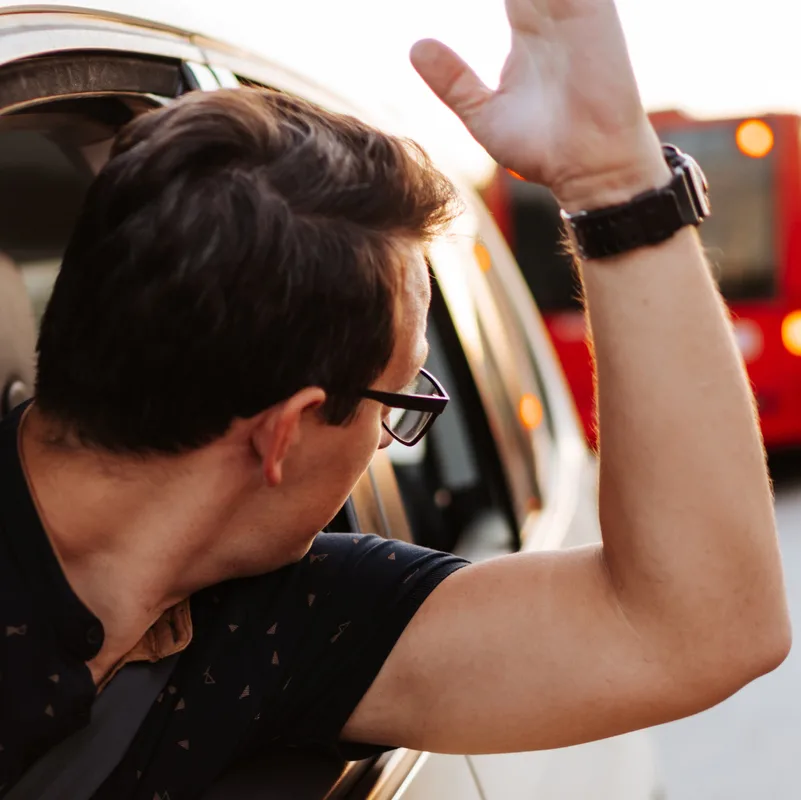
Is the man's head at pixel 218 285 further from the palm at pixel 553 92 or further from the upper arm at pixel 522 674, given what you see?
the upper arm at pixel 522 674

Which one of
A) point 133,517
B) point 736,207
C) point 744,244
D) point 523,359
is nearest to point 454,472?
point 523,359

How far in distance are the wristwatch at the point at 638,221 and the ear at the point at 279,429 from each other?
38 centimetres

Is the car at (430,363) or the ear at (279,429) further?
the car at (430,363)

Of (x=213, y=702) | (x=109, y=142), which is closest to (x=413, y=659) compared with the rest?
(x=213, y=702)

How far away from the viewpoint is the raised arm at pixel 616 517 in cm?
153

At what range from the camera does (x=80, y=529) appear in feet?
4.79

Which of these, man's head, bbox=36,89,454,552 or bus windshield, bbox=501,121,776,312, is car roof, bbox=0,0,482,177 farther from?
bus windshield, bbox=501,121,776,312

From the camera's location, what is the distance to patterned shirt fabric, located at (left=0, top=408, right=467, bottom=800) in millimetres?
1369

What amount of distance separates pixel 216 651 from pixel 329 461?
0.92 feet

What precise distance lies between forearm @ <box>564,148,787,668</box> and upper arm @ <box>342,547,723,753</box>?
0.07 metres

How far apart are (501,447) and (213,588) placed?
1380 millimetres

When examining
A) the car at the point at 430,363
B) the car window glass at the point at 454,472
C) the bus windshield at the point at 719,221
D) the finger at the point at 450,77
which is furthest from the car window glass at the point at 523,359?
the bus windshield at the point at 719,221

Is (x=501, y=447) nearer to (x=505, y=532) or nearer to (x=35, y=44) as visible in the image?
(x=505, y=532)

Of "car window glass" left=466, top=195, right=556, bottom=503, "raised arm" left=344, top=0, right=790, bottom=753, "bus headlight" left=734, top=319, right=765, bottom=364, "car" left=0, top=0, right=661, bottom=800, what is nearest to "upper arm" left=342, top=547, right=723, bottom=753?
"raised arm" left=344, top=0, right=790, bottom=753
